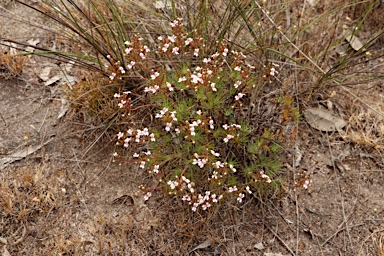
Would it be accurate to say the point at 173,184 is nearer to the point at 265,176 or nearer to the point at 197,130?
the point at 197,130

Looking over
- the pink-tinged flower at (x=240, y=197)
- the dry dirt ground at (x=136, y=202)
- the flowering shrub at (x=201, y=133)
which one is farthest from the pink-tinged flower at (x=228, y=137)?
the dry dirt ground at (x=136, y=202)

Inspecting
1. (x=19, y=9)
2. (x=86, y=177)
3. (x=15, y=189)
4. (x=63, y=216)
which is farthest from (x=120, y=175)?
(x=19, y=9)

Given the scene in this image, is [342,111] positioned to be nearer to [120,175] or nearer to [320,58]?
[320,58]

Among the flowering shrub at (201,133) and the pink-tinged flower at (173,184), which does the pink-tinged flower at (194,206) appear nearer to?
the flowering shrub at (201,133)

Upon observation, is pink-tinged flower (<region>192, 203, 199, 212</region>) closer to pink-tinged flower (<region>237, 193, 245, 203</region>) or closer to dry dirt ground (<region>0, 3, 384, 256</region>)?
dry dirt ground (<region>0, 3, 384, 256</region>)

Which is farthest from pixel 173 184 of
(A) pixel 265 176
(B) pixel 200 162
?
(A) pixel 265 176

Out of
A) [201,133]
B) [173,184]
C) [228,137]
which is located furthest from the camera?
[201,133]
